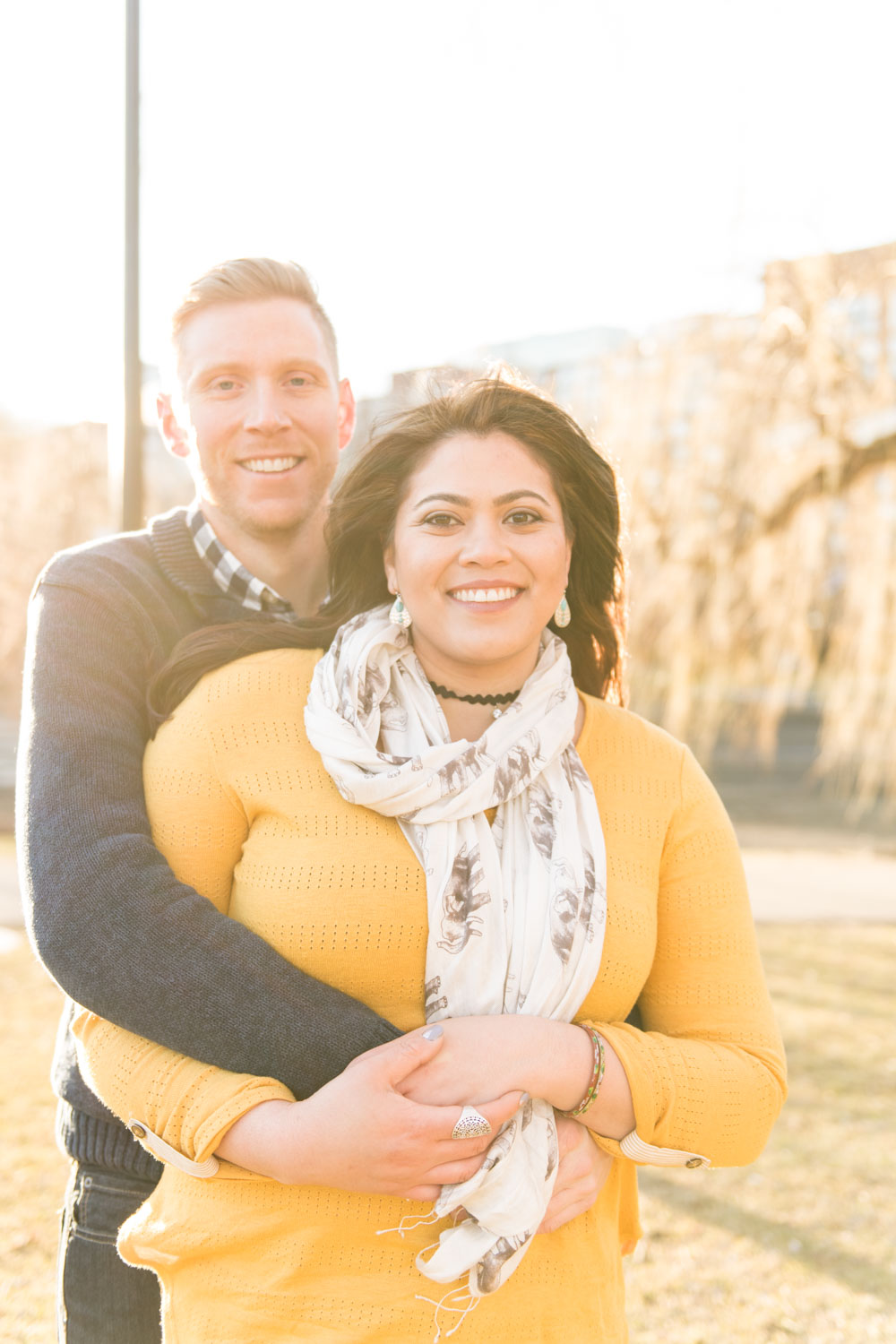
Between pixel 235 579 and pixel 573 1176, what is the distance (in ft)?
3.73

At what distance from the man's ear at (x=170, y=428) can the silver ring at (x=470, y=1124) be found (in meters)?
1.39

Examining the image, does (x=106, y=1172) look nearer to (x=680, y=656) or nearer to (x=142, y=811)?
(x=142, y=811)

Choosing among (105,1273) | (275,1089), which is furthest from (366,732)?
(105,1273)

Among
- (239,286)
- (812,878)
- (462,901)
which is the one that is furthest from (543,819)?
(812,878)

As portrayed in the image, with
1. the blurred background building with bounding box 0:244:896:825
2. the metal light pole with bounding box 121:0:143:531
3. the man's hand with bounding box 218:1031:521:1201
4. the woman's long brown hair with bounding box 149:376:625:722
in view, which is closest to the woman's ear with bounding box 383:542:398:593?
the woman's long brown hair with bounding box 149:376:625:722

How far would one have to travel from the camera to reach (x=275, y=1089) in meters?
1.55

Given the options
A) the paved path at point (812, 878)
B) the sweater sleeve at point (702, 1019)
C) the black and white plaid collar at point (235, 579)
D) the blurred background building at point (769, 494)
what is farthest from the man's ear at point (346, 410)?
the paved path at point (812, 878)

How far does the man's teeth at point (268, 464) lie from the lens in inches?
87.9

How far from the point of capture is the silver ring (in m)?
1.53

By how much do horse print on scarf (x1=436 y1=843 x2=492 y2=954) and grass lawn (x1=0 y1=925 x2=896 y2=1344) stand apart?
217 cm

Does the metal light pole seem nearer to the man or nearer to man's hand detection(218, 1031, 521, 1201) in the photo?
the man

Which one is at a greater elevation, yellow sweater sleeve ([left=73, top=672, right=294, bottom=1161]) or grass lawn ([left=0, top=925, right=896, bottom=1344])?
yellow sweater sleeve ([left=73, top=672, right=294, bottom=1161])

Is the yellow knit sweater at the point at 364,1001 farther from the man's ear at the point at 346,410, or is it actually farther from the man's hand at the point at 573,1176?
the man's ear at the point at 346,410

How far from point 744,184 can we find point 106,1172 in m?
6.68
